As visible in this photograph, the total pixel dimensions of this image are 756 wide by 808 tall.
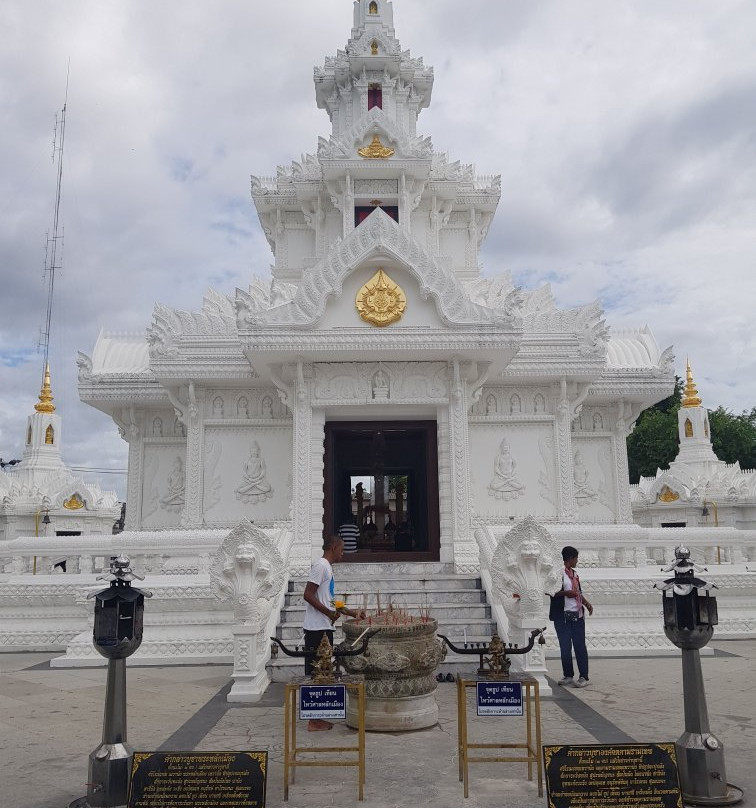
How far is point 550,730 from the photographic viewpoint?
6.31 metres

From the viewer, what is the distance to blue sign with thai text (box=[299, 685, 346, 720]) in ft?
16.1

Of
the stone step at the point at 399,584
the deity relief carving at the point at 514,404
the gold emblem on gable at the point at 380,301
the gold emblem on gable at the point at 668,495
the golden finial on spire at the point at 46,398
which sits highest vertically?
the golden finial on spire at the point at 46,398

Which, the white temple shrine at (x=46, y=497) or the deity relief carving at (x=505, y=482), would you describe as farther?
the white temple shrine at (x=46, y=497)

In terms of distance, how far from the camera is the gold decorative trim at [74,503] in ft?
95.8

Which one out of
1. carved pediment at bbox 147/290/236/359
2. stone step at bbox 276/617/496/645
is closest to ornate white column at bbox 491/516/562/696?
stone step at bbox 276/617/496/645

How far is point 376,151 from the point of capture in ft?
56.6

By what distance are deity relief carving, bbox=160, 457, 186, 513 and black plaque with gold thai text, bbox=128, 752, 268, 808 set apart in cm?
1095

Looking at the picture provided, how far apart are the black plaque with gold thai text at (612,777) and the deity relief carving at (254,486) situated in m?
10.0

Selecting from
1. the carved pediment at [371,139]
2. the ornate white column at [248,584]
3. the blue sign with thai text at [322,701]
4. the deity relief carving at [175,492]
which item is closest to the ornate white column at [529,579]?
the ornate white column at [248,584]

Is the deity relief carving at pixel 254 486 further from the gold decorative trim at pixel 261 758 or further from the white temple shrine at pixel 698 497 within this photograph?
the white temple shrine at pixel 698 497

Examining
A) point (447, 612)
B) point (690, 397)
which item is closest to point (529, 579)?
point (447, 612)

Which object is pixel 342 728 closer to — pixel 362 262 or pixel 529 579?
pixel 529 579

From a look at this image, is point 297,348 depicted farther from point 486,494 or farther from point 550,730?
point 550,730

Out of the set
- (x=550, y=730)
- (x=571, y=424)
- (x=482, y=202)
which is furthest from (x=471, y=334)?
(x=482, y=202)
